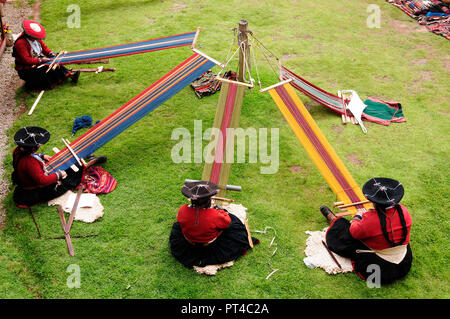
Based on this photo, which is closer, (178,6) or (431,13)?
(431,13)

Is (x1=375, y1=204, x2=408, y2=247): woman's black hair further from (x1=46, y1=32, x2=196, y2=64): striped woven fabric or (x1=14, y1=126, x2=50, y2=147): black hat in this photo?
(x1=14, y1=126, x2=50, y2=147): black hat

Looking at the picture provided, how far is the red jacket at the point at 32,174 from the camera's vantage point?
556 cm

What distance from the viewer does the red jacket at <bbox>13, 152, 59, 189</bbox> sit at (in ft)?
18.2

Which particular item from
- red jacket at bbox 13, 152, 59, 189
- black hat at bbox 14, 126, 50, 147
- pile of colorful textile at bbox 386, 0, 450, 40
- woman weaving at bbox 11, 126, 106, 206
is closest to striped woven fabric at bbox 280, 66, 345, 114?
woman weaving at bbox 11, 126, 106, 206

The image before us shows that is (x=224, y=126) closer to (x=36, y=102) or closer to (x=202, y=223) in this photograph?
(x=202, y=223)

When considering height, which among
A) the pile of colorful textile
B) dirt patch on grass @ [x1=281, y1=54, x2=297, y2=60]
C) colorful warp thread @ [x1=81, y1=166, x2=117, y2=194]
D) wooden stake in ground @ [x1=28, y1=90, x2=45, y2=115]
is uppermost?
the pile of colorful textile

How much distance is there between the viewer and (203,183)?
5.00 metres

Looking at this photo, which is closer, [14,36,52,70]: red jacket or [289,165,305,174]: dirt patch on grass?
[289,165,305,174]: dirt patch on grass

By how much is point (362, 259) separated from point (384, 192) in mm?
904

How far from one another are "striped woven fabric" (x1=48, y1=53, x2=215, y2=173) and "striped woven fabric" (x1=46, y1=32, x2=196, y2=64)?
2.76 ft

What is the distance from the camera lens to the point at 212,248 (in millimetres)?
5074

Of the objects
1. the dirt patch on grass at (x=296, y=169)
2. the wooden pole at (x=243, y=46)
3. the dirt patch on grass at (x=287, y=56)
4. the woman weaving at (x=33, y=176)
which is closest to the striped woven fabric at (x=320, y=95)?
the dirt patch on grass at (x=296, y=169)

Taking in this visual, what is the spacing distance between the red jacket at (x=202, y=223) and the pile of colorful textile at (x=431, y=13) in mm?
8377

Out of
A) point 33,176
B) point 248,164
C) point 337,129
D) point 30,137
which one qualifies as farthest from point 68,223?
point 337,129
